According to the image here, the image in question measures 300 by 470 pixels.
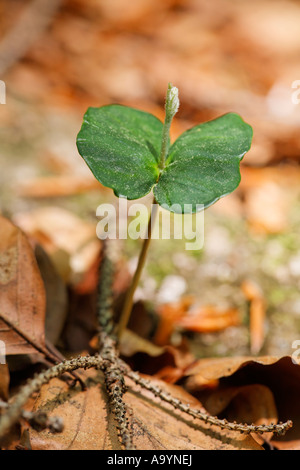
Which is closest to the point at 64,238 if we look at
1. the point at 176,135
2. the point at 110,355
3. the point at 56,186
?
the point at 56,186

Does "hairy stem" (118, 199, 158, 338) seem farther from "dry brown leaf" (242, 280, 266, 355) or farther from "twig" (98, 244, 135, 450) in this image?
"dry brown leaf" (242, 280, 266, 355)

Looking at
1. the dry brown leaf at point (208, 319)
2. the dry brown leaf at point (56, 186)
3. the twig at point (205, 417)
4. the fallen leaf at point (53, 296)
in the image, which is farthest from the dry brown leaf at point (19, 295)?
the dry brown leaf at point (56, 186)

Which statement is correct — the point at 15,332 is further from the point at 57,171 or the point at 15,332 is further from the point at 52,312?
the point at 57,171

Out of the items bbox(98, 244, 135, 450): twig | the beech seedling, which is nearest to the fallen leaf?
bbox(98, 244, 135, 450): twig

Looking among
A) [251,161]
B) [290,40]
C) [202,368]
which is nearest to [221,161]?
[202,368]

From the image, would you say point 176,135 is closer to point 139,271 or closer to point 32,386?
point 139,271

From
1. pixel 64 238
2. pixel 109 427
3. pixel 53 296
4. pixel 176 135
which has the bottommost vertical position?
pixel 109 427

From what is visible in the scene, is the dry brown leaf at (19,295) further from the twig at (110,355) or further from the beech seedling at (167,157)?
the beech seedling at (167,157)
